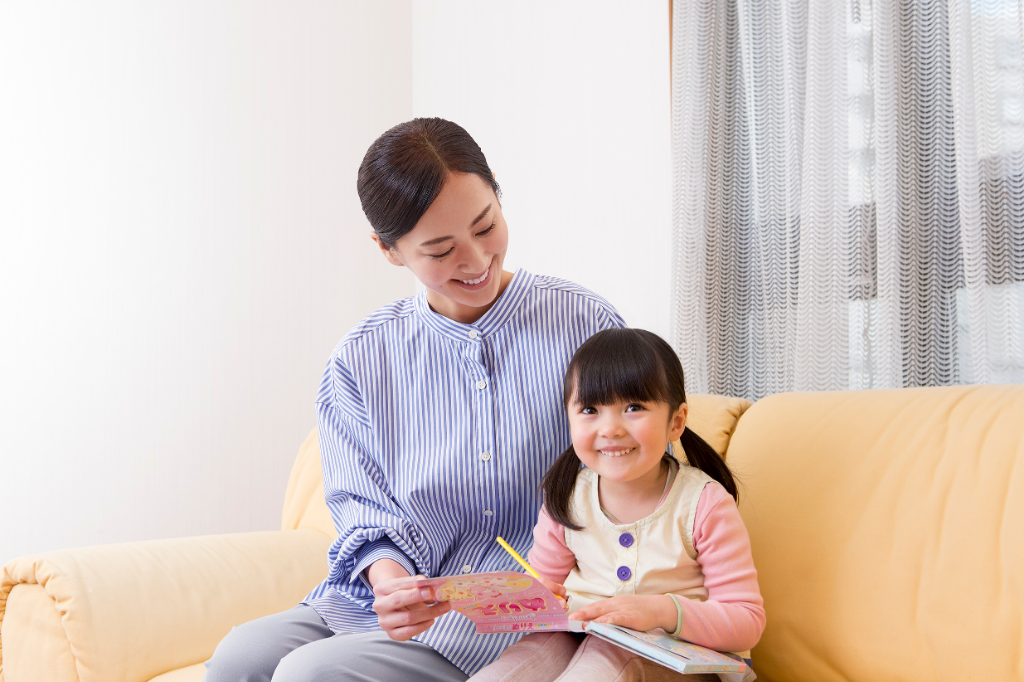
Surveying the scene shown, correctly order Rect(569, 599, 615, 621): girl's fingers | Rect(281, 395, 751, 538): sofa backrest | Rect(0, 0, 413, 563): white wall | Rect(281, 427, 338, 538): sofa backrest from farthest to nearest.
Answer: Rect(0, 0, 413, 563): white wall → Rect(281, 427, 338, 538): sofa backrest → Rect(281, 395, 751, 538): sofa backrest → Rect(569, 599, 615, 621): girl's fingers

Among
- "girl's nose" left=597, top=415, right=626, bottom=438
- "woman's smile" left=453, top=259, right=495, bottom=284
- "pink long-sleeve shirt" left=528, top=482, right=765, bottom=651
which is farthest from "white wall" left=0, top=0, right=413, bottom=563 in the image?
"girl's nose" left=597, top=415, right=626, bottom=438

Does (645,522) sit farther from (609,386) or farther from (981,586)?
(981,586)

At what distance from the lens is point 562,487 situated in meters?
1.14

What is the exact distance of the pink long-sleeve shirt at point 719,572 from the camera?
0.95 metres

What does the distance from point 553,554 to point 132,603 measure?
816 mm

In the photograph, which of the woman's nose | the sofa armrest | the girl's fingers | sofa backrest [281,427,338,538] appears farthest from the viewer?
sofa backrest [281,427,338,538]

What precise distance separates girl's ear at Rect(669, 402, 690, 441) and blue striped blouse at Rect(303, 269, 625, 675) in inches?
7.4

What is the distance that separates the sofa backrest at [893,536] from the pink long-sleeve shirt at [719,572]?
0.17 metres

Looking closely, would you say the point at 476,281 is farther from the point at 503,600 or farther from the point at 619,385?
the point at 503,600

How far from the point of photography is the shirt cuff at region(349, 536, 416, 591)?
113 centimetres

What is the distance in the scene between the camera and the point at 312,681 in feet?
3.06

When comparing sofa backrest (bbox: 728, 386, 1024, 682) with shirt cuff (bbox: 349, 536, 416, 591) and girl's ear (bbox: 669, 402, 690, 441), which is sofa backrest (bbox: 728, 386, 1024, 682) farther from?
shirt cuff (bbox: 349, 536, 416, 591)

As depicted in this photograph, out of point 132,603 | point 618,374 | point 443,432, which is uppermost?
point 618,374

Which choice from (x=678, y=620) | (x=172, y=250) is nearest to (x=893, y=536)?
(x=678, y=620)
